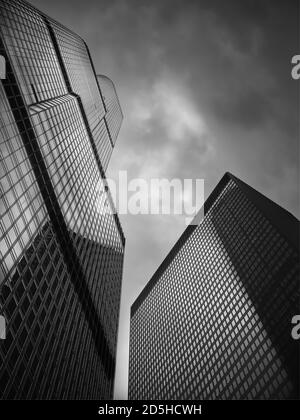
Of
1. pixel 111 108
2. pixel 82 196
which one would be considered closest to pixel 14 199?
pixel 82 196

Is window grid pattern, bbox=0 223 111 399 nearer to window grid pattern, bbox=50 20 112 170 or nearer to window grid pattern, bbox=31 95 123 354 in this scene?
window grid pattern, bbox=31 95 123 354

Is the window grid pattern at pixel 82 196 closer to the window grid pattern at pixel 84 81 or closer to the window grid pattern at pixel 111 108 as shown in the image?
the window grid pattern at pixel 84 81

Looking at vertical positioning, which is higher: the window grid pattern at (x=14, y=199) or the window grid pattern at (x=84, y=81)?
the window grid pattern at (x=84, y=81)

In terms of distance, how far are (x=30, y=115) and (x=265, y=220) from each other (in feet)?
303

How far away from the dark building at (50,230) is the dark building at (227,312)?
1476 inches

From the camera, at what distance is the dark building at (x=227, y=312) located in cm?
9481

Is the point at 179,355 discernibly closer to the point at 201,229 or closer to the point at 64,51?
the point at 201,229

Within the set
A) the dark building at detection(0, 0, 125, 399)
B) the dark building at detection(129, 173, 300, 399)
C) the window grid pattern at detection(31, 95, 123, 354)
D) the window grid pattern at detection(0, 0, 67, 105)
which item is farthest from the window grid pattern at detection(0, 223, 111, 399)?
the dark building at detection(129, 173, 300, 399)

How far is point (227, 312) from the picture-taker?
11756 cm

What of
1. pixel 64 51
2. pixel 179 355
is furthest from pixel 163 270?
pixel 64 51

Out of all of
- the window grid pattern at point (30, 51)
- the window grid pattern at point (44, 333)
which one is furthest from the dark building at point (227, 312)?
the window grid pattern at point (30, 51)

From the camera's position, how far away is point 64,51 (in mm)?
97062

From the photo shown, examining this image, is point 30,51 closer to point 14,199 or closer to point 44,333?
point 14,199

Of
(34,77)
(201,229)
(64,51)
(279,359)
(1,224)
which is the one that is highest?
(201,229)
